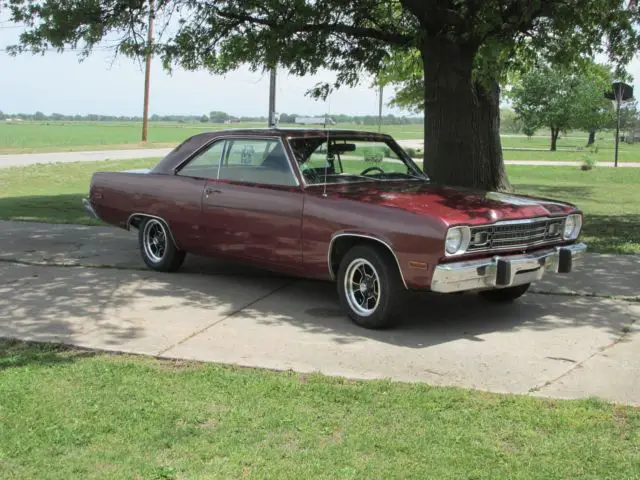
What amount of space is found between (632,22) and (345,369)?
24.1 feet

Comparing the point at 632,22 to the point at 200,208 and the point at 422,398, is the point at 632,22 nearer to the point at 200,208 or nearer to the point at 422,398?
the point at 200,208

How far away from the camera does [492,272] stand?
5660 millimetres

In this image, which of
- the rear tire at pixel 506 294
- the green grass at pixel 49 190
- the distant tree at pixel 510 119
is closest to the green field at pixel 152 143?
the distant tree at pixel 510 119

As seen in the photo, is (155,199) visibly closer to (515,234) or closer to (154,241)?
(154,241)

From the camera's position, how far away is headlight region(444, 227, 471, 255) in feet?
18.1

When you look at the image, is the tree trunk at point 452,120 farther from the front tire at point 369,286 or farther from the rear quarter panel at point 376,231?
the front tire at point 369,286

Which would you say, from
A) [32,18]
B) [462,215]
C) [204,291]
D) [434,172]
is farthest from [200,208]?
[32,18]

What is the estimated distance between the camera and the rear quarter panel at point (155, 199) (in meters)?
7.53

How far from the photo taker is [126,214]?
831 cm

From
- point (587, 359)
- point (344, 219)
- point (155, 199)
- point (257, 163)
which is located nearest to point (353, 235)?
point (344, 219)

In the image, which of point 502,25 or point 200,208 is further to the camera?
point 502,25

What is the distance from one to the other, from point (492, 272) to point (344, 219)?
1.21m

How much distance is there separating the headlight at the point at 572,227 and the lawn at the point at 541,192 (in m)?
3.17

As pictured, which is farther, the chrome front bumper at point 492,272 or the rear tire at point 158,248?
the rear tire at point 158,248
